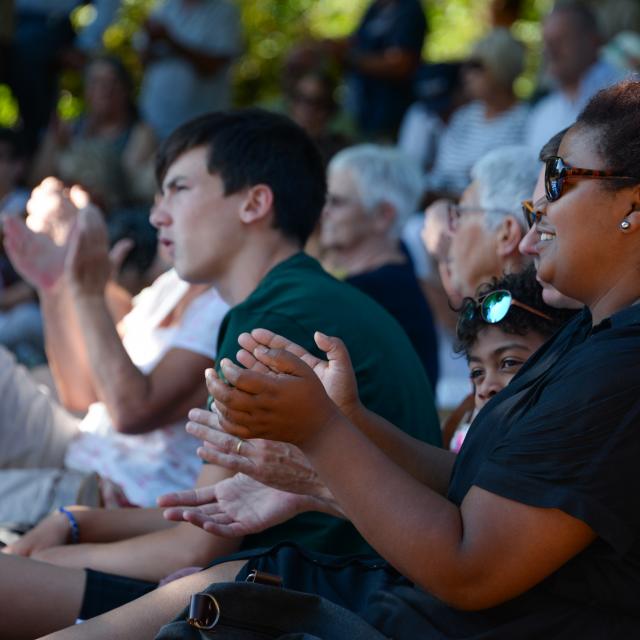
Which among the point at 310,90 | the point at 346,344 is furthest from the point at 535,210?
the point at 310,90

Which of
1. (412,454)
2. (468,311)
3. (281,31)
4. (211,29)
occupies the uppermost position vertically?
(281,31)

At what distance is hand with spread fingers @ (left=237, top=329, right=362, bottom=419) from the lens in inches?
71.2

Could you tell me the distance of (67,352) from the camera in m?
4.27

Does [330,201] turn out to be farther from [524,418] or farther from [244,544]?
[524,418]

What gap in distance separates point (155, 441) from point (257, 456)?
1.47 metres

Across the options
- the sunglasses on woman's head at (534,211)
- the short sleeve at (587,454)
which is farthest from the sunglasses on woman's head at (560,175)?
the short sleeve at (587,454)

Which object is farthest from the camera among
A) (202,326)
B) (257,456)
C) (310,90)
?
(310,90)

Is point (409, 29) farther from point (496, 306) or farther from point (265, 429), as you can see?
point (265, 429)

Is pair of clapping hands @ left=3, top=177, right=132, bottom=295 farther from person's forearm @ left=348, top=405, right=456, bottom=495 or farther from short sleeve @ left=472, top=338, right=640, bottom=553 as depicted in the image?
short sleeve @ left=472, top=338, right=640, bottom=553

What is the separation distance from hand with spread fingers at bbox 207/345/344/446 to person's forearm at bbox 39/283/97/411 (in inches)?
101

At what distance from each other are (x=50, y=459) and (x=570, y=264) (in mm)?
2353

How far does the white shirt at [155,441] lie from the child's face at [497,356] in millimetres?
919

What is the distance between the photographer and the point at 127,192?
26.0 feet

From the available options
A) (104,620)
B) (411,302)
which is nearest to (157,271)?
(411,302)
